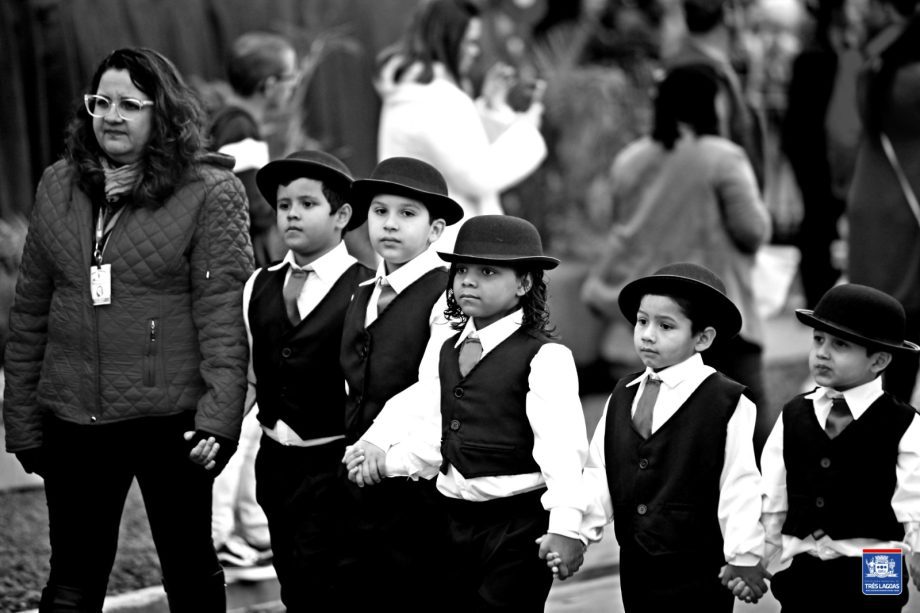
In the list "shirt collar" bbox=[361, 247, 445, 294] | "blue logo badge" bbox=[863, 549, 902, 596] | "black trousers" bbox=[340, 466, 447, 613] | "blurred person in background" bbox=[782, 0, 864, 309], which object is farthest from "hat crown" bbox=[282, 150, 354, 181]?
"blurred person in background" bbox=[782, 0, 864, 309]

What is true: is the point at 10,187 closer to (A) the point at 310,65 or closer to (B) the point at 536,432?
(A) the point at 310,65

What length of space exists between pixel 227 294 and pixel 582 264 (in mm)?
5337

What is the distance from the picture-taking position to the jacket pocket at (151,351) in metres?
3.84

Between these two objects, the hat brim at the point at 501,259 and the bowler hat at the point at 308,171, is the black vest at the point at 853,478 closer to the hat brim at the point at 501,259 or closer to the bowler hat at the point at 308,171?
the hat brim at the point at 501,259

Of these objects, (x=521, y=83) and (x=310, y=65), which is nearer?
(x=521, y=83)

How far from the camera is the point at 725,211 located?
6.07 m

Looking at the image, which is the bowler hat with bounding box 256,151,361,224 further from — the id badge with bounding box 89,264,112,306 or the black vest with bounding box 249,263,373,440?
the id badge with bounding box 89,264,112,306

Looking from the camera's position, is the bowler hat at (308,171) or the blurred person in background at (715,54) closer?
the bowler hat at (308,171)

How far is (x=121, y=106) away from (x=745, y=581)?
7.46 feet

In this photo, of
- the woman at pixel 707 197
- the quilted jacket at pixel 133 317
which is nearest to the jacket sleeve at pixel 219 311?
the quilted jacket at pixel 133 317

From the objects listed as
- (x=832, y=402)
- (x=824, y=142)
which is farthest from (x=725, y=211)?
(x=824, y=142)

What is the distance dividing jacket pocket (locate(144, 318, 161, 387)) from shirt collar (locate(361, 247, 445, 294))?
666mm

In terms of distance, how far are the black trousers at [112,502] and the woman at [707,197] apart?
2.64 m

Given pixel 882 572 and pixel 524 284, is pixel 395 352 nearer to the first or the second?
pixel 524 284
